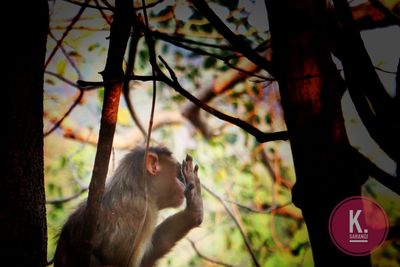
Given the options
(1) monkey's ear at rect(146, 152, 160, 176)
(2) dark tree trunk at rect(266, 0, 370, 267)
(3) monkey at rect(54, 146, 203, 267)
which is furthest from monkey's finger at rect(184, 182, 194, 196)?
(2) dark tree trunk at rect(266, 0, 370, 267)

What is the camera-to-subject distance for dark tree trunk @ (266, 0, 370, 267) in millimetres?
934

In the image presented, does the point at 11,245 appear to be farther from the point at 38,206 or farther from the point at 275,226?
the point at 275,226

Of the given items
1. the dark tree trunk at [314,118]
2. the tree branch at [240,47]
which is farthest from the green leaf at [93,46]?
the dark tree trunk at [314,118]

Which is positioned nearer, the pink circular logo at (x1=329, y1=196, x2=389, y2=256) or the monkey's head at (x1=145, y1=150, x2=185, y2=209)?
the pink circular logo at (x1=329, y1=196, x2=389, y2=256)

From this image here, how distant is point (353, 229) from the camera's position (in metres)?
1.21

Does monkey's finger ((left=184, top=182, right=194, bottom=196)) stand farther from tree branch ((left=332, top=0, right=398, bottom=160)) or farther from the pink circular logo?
tree branch ((left=332, top=0, right=398, bottom=160))

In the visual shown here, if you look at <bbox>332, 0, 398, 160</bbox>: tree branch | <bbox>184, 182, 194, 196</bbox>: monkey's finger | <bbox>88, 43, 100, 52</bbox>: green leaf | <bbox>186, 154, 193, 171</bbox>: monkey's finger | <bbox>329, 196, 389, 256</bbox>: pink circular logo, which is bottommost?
<bbox>329, 196, 389, 256</bbox>: pink circular logo

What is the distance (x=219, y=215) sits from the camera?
4.38 meters

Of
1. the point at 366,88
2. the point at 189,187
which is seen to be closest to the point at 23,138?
the point at 366,88

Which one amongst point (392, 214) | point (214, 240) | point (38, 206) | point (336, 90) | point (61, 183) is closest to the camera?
point (336, 90)

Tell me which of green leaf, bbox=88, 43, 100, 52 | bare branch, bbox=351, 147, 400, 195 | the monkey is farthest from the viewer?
green leaf, bbox=88, 43, 100, 52

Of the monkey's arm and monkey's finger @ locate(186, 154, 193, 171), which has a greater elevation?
monkey's finger @ locate(186, 154, 193, 171)

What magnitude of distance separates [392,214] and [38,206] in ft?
11.4

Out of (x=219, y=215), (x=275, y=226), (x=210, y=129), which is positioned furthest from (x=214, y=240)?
(x=210, y=129)
